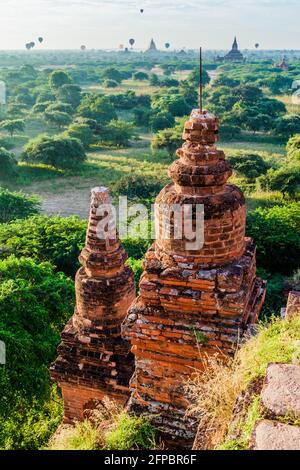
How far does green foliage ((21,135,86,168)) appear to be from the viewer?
3625 centimetres

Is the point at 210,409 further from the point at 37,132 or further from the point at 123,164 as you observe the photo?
the point at 37,132

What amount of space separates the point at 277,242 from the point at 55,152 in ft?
71.7

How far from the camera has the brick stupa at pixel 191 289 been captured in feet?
16.3

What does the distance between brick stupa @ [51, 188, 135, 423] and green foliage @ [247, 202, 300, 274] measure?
12.7 meters

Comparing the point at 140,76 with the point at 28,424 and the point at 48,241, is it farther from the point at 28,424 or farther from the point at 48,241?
the point at 28,424

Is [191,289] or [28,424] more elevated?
[191,289]

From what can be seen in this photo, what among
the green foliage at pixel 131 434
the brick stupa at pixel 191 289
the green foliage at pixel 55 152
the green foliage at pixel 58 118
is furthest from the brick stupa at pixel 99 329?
the green foliage at pixel 58 118

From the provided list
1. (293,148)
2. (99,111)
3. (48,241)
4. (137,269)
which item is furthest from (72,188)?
(99,111)

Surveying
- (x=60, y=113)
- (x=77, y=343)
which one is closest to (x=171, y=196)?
(x=77, y=343)

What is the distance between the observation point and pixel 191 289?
502 cm

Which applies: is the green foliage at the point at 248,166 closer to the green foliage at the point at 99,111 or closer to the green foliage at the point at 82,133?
the green foliage at the point at 82,133

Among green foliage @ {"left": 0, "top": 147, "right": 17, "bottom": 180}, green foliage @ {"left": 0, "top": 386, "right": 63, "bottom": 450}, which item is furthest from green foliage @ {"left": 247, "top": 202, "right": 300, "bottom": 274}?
green foliage @ {"left": 0, "top": 147, "right": 17, "bottom": 180}

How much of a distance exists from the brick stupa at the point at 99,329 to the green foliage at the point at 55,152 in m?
30.1
